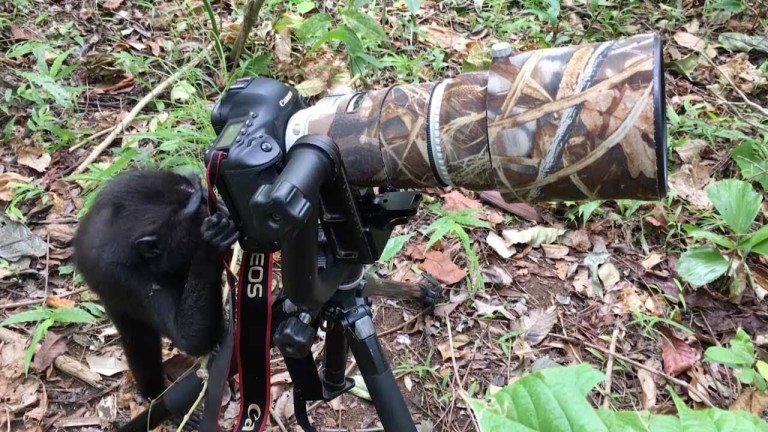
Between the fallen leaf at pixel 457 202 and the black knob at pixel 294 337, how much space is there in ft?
5.14

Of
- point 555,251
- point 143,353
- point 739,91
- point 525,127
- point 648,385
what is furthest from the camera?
point 739,91

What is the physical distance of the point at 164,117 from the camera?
10.9 ft

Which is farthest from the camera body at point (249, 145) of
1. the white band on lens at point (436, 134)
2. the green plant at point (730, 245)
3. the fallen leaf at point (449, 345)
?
the green plant at point (730, 245)

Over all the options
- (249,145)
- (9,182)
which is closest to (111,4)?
(9,182)

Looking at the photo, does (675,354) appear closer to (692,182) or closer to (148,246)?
(692,182)

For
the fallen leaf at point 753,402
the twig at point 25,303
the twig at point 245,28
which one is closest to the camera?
the fallen leaf at point 753,402

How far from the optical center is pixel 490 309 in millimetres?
2596

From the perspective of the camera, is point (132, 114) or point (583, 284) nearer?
point (583, 284)

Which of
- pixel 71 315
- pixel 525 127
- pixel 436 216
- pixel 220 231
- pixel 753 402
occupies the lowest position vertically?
pixel 71 315

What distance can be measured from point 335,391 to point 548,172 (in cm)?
97

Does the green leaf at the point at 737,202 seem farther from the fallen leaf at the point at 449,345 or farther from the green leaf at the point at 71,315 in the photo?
the green leaf at the point at 71,315

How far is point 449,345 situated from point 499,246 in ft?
1.79

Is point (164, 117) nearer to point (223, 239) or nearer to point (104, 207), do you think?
A: point (104, 207)

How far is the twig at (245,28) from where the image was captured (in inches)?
124
